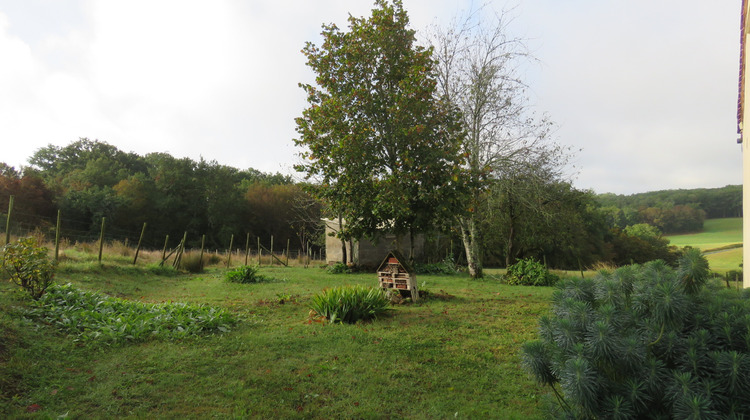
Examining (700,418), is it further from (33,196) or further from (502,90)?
(33,196)

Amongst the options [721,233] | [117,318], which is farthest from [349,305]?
[721,233]

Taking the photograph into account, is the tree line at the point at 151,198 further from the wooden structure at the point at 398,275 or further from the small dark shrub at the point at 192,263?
the wooden structure at the point at 398,275

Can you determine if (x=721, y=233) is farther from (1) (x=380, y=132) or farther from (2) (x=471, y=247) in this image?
(1) (x=380, y=132)

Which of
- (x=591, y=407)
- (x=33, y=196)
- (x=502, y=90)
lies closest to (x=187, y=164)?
(x=33, y=196)

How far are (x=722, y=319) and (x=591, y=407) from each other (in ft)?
3.04

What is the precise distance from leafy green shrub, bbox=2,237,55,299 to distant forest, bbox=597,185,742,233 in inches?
605

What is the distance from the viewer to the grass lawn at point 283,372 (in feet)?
12.5

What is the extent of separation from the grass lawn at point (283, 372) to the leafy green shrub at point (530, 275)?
705 centimetres

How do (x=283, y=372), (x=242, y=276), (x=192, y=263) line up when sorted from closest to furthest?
(x=283, y=372) → (x=242, y=276) → (x=192, y=263)

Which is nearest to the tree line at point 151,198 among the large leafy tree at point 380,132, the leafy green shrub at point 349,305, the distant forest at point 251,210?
the distant forest at point 251,210

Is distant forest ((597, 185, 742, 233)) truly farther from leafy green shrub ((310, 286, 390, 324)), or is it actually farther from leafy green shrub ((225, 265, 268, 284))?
leafy green shrub ((225, 265, 268, 284))

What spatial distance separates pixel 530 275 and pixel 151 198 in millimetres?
31488

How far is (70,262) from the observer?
1210cm

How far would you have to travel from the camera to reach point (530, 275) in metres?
14.3
